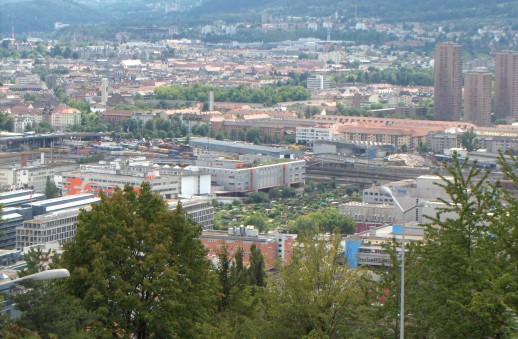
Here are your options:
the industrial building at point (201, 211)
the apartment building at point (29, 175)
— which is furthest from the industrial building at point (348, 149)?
the industrial building at point (201, 211)

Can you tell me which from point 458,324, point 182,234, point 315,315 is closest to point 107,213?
point 182,234

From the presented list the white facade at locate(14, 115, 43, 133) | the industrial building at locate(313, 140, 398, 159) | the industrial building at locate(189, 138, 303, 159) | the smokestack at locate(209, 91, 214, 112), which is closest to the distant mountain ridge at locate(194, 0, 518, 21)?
the smokestack at locate(209, 91, 214, 112)

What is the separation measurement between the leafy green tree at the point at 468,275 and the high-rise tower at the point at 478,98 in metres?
31.2

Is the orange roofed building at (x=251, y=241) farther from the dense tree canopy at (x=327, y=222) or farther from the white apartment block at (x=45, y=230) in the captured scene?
the dense tree canopy at (x=327, y=222)

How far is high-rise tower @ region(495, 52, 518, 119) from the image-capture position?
4156 cm

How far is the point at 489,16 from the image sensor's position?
75.2m

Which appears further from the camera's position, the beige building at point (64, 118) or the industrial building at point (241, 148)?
the beige building at point (64, 118)

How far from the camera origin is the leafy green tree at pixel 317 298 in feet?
28.6

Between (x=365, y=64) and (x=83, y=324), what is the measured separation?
2097 inches

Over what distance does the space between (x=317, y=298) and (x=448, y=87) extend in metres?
32.8

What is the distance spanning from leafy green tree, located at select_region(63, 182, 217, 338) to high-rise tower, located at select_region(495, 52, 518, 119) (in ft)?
107

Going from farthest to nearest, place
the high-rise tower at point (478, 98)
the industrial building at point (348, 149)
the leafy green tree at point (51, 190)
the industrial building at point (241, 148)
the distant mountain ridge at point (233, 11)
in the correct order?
1. the distant mountain ridge at point (233, 11)
2. the high-rise tower at point (478, 98)
3. the industrial building at point (348, 149)
4. the industrial building at point (241, 148)
5. the leafy green tree at point (51, 190)

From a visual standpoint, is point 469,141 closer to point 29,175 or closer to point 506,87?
point 506,87

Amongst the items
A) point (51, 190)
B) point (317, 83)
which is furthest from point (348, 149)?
point (317, 83)
